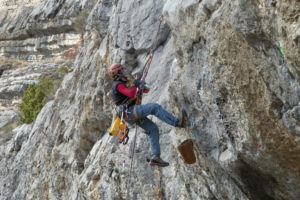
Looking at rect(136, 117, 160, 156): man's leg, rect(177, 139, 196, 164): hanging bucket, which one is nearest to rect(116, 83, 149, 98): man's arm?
rect(136, 117, 160, 156): man's leg

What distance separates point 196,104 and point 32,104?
21.3 meters

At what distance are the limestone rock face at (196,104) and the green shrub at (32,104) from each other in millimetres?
9867

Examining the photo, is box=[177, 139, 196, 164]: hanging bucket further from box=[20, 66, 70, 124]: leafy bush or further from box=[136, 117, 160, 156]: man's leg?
box=[20, 66, 70, 124]: leafy bush

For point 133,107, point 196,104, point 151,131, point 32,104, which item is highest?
point 196,104

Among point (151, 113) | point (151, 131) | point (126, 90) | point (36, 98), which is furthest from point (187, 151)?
point (36, 98)

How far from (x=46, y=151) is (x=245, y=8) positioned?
12.7 m

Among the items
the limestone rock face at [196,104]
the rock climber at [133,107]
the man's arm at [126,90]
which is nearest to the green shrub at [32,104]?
the limestone rock face at [196,104]

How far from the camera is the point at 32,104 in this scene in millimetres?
26172

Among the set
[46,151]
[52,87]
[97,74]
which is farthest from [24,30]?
[97,74]

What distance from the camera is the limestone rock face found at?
467 centimetres

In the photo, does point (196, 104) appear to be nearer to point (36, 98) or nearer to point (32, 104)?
point (32, 104)

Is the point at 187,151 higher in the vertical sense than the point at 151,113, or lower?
lower

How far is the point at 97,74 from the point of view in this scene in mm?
12672

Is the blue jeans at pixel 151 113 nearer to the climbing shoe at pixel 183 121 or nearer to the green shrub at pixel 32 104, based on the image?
the climbing shoe at pixel 183 121
